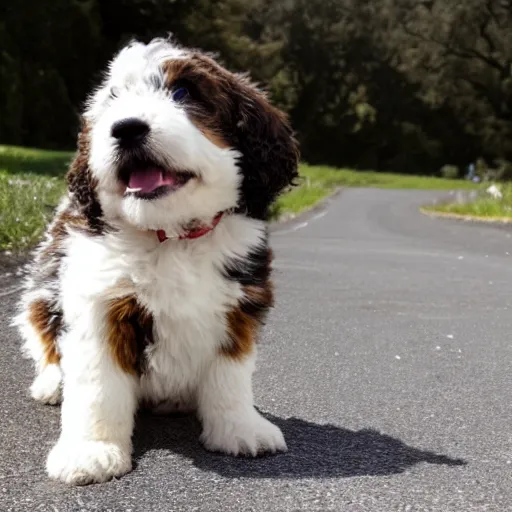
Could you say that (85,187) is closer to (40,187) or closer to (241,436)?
(241,436)

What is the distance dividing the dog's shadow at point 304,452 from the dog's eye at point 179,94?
1357 millimetres

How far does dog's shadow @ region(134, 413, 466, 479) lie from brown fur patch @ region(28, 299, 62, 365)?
1.61 feet

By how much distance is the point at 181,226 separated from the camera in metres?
3.16

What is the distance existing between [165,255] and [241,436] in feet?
2.49

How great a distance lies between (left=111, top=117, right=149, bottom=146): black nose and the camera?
2955 mm

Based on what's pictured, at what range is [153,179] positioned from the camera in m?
3.05

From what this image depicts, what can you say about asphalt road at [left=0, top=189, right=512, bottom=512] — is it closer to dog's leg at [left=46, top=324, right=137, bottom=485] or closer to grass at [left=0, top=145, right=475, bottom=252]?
dog's leg at [left=46, top=324, right=137, bottom=485]

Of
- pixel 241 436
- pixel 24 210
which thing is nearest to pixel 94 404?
pixel 241 436

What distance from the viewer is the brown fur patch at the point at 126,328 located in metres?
3.08

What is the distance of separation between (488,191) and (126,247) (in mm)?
20270

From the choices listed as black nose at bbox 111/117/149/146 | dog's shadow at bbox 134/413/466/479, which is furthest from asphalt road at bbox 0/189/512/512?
black nose at bbox 111/117/149/146

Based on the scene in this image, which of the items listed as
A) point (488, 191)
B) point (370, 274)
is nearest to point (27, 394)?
point (370, 274)

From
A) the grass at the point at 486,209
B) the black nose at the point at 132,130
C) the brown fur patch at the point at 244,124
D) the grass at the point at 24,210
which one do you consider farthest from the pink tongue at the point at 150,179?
the grass at the point at 486,209

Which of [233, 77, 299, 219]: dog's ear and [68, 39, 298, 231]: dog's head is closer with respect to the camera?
[68, 39, 298, 231]: dog's head
